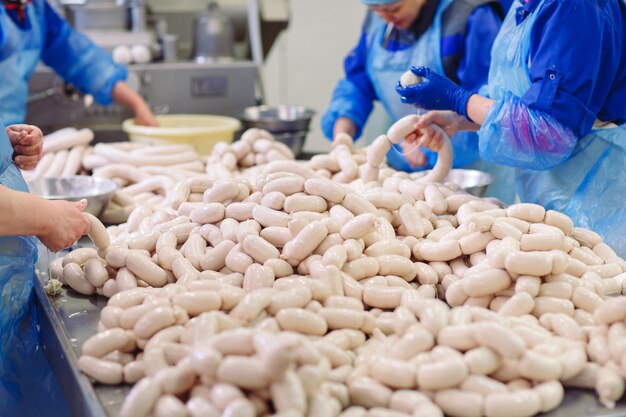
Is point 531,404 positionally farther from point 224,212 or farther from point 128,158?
point 128,158

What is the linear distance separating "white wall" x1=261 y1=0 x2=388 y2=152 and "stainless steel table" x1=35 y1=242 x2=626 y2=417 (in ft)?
13.0

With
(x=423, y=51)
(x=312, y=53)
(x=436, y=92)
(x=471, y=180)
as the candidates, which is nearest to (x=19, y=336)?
(x=436, y=92)

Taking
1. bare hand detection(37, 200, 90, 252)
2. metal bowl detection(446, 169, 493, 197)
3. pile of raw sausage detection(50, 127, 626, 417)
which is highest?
bare hand detection(37, 200, 90, 252)

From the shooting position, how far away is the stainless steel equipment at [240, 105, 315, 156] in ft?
10.6

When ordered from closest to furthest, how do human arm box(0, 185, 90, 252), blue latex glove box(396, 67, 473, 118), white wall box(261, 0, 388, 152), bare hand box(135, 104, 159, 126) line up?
human arm box(0, 185, 90, 252) < blue latex glove box(396, 67, 473, 118) < bare hand box(135, 104, 159, 126) < white wall box(261, 0, 388, 152)

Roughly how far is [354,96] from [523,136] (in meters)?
1.42

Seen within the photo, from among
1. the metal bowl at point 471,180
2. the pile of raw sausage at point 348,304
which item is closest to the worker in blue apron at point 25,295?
the pile of raw sausage at point 348,304

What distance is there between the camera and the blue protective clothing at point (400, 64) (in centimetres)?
279

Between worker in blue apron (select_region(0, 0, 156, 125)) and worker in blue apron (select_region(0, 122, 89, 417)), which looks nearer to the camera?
worker in blue apron (select_region(0, 122, 89, 417))

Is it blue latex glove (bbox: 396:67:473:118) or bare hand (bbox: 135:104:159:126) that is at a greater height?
blue latex glove (bbox: 396:67:473:118)

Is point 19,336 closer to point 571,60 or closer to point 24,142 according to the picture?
point 24,142

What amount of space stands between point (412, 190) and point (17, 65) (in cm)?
199

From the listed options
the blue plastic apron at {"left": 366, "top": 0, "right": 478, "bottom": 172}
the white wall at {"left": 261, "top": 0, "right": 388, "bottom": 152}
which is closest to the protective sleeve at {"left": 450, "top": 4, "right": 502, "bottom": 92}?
the blue plastic apron at {"left": 366, "top": 0, "right": 478, "bottom": 172}

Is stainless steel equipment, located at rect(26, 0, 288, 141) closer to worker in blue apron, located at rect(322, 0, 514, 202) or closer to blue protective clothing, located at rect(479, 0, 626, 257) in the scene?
worker in blue apron, located at rect(322, 0, 514, 202)
